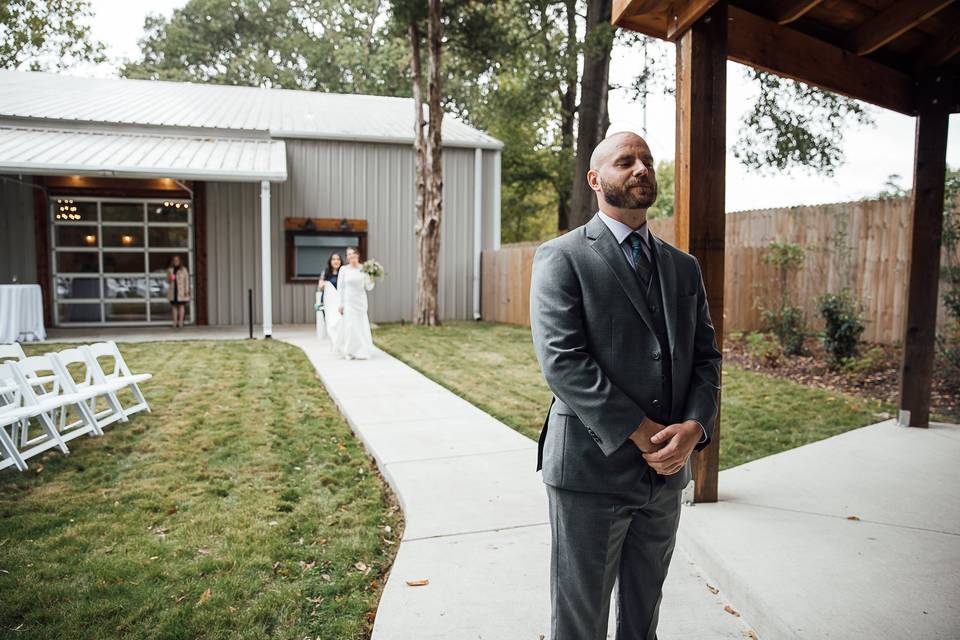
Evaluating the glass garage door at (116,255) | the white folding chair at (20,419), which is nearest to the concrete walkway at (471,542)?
the white folding chair at (20,419)

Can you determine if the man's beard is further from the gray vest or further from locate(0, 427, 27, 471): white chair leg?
locate(0, 427, 27, 471): white chair leg

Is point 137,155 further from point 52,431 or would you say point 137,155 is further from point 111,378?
point 52,431

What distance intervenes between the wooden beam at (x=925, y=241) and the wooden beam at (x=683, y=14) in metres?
2.98

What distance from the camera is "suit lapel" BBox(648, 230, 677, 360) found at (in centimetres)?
211

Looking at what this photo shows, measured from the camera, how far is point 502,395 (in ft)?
27.2

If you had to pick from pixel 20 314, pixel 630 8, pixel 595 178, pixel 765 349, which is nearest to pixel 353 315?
pixel 765 349

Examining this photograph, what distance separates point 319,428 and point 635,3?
473 centimetres

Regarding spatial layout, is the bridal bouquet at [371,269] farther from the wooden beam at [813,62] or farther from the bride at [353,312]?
the wooden beam at [813,62]

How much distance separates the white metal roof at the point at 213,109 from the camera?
659 inches

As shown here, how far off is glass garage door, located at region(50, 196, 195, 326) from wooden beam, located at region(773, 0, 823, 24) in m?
15.3

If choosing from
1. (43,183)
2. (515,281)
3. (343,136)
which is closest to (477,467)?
(515,281)

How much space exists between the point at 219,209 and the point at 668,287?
16.6 m

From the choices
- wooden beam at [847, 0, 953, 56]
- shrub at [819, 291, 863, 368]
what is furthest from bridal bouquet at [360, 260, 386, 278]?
wooden beam at [847, 0, 953, 56]

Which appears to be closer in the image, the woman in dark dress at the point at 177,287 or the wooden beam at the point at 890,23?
the wooden beam at the point at 890,23
